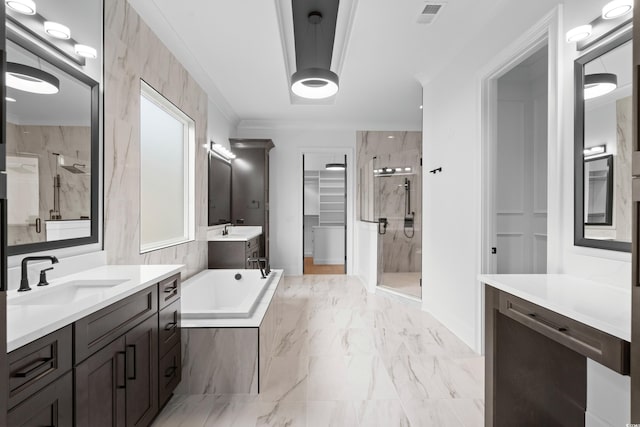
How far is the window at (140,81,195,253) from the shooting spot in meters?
3.04

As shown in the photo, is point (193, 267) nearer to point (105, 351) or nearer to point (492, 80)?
point (105, 351)

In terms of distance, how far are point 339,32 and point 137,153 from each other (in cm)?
204

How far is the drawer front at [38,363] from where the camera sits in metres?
0.95

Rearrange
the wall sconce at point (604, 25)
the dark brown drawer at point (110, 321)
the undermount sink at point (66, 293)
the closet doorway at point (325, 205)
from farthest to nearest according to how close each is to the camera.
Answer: the closet doorway at point (325, 205)
the wall sconce at point (604, 25)
the undermount sink at point (66, 293)
the dark brown drawer at point (110, 321)

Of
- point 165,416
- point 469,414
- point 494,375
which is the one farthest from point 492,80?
point 165,416

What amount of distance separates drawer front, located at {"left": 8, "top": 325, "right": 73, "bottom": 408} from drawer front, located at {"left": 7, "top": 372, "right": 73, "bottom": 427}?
0.02m

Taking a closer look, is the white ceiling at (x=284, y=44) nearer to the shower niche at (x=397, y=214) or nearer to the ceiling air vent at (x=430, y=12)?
the ceiling air vent at (x=430, y=12)

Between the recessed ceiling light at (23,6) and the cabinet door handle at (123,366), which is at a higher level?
the recessed ceiling light at (23,6)

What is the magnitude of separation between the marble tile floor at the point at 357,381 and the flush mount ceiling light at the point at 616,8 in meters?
2.19

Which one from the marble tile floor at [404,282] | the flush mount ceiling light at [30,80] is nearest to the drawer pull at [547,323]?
the flush mount ceiling light at [30,80]

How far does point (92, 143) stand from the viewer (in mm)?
2016

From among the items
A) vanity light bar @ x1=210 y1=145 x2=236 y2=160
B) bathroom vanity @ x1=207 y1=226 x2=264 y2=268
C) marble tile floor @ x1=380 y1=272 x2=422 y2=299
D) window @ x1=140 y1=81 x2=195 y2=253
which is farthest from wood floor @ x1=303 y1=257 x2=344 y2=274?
window @ x1=140 y1=81 x2=195 y2=253

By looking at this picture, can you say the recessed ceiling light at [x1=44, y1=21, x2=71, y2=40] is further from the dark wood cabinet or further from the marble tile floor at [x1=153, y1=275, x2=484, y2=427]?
the dark wood cabinet

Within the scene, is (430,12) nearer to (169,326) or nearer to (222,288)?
(169,326)
